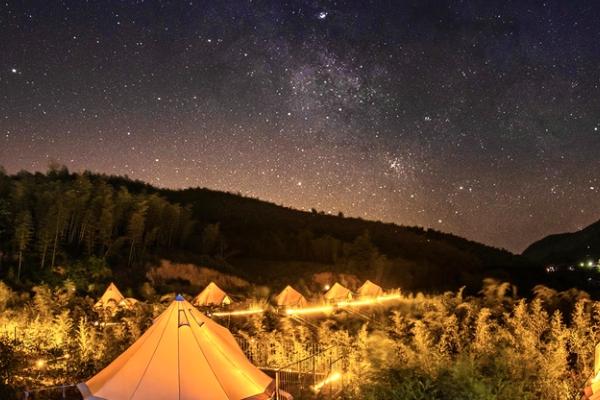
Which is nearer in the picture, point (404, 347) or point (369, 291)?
point (404, 347)

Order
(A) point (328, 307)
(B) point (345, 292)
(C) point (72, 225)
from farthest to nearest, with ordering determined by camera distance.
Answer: (C) point (72, 225), (B) point (345, 292), (A) point (328, 307)

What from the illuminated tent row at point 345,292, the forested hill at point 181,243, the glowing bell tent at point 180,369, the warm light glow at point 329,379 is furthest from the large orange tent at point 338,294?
the glowing bell tent at point 180,369

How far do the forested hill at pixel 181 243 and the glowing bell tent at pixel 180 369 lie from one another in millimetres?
19769

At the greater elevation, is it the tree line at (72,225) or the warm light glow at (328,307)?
the tree line at (72,225)

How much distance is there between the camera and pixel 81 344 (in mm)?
10172

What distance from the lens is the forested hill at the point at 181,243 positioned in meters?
29.5

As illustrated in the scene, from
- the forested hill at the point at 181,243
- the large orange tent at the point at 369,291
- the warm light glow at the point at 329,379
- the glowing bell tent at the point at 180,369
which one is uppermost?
the forested hill at the point at 181,243

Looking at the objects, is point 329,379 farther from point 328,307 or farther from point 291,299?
point 291,299

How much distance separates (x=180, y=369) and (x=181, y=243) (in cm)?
3667

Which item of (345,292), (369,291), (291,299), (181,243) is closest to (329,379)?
(291,299)

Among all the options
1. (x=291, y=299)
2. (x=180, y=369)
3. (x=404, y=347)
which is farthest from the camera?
(x=291, y=299)

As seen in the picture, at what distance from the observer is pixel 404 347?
25.7 feet

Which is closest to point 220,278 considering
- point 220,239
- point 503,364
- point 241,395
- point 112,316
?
point 220,239

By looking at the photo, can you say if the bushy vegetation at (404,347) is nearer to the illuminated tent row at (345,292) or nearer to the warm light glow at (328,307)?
the warm light glow at (328,307)
